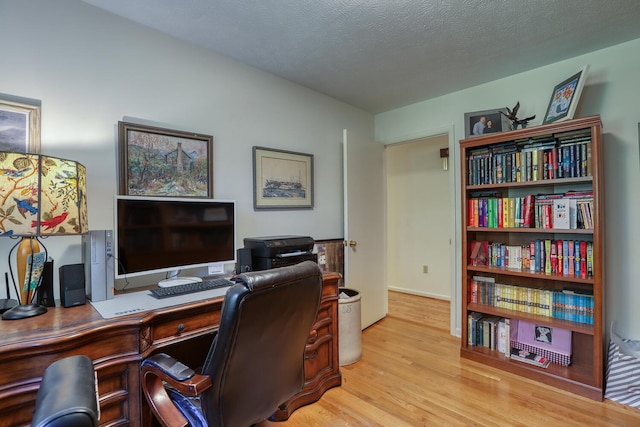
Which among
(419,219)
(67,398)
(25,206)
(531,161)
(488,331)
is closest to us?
(67,398)

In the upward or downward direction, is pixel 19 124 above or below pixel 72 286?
above

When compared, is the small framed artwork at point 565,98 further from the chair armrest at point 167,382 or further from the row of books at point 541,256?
the chair armrest at point 167,382

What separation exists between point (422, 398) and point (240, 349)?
5.04ft

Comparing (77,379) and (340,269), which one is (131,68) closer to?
(77,379)

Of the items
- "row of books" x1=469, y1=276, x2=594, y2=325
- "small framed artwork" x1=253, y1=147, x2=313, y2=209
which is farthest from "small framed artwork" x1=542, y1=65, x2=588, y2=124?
"small framed artwork" x1=253, y1=147, x2=313, y2=209

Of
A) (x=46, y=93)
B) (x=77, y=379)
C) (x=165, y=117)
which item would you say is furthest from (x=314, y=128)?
(x=77, y=379)

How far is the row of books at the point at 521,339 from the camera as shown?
229 centimetres

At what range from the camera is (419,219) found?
455cm

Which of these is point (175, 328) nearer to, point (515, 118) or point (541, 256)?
point (541, 256)

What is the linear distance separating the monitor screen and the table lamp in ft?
0.70

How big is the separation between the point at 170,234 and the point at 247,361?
3.17ft

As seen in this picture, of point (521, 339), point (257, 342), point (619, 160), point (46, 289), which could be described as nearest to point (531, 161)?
point (619, 160)

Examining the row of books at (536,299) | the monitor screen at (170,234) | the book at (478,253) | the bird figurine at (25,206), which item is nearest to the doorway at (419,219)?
the book at (478,253)

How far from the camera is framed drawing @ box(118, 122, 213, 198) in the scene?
1872 mm
